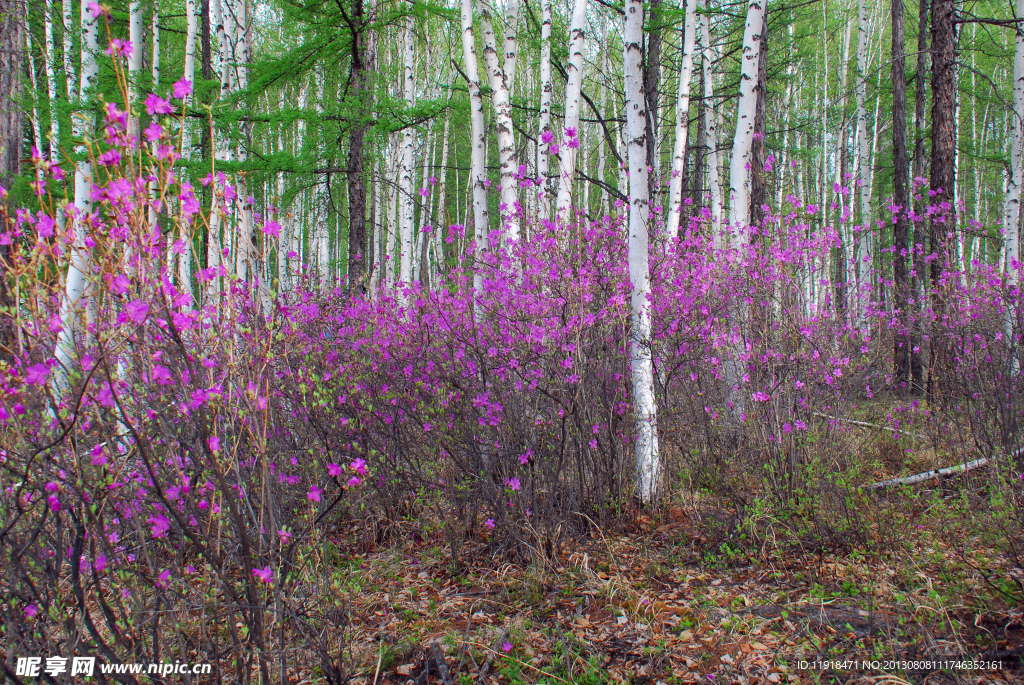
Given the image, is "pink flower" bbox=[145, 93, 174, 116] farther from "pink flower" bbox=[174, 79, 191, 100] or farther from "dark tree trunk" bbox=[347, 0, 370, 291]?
"dark tree trunk" bbox=[347, 0, 370, 291]

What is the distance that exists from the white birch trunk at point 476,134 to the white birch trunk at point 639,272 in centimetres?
144

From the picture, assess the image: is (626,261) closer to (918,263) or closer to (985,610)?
(985,610)

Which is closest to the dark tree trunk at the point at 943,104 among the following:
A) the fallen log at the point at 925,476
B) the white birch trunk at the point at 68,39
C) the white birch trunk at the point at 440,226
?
the fallen log at the point at 925,476

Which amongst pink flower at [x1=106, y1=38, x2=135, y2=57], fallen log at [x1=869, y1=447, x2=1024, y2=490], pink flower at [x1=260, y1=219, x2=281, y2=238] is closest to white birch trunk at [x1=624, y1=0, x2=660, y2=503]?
fallen log at [x1=869, y1=447, x2=1024, y2=490]

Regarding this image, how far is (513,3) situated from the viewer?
5977 mm

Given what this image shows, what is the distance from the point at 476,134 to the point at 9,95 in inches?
226

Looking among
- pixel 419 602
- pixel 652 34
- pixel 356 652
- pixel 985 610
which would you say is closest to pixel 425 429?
pixel 419 602

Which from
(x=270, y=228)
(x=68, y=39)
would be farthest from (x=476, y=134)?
(x=68, y=39)

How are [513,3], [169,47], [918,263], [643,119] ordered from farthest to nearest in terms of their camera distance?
[169,47] < [918,263] < [513,3] < [643,119]

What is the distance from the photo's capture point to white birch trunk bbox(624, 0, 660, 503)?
4.19m

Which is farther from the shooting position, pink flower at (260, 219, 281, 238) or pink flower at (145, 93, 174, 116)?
pink flower at (260, 219, 281, 238)

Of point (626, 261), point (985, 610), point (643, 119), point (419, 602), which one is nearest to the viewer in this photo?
point (985, 610)

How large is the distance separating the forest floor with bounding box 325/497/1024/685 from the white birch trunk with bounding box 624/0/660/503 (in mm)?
569

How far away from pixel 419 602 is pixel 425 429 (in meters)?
1.00
